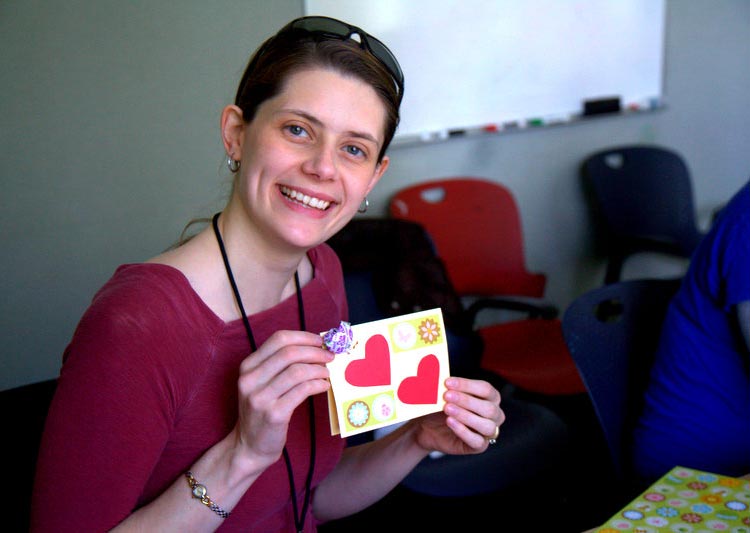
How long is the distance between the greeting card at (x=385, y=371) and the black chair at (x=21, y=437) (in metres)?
0.67

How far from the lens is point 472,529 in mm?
2641

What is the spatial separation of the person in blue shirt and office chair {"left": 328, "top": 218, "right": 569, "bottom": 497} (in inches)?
13.6

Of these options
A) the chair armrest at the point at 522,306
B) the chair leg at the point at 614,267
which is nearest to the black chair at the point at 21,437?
the chair armrest at the point at 522,306

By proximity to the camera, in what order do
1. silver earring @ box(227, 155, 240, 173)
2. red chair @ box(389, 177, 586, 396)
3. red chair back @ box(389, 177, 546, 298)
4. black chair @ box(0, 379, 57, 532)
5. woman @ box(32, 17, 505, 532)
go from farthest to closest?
1. red chair back @ box(389, 177, 546, 298)
2. red chair @ box(389, 177, 586, 396)
3. black chair @ box(0, 379, 57, 532)
4. silver earring @ box(227, 155, 240, 173)
5. woman @ box(32, 17, 505, 532)

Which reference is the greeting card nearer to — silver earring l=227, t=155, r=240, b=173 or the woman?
the woman

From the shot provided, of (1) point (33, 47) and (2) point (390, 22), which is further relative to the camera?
(2) point (390, 22)

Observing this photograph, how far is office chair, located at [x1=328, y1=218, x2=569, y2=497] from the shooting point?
189 cm

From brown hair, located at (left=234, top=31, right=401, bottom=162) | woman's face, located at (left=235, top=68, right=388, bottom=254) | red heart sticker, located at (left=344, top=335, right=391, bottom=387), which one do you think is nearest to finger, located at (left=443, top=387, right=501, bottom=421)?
red heart sticker, located at (left=344, top=335, right=391, bottom=387)

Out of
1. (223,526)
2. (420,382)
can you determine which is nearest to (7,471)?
(223,526)

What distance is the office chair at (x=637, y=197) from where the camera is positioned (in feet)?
11.9

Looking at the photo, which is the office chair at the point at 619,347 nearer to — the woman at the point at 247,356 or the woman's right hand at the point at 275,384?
the woman at the point at 247,356

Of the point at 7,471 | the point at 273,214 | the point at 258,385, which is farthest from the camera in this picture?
the point at 7,471

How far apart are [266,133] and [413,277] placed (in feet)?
4.91

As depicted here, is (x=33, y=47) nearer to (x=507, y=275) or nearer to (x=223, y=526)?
(x=223, y=526)
